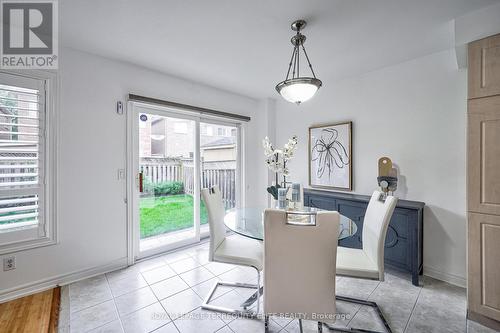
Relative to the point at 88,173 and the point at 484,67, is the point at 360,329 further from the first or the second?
the point at 88,173

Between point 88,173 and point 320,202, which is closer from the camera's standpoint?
point 88,173

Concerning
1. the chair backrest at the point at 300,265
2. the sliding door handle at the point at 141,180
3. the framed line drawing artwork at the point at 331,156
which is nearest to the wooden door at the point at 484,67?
the framed line drawing artwork at the point at 331,156

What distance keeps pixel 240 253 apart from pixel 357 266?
0.93 m

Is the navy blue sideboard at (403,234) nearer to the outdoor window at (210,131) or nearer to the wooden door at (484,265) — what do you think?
the wooden door at (484,265)

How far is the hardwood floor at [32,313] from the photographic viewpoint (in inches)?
67.3

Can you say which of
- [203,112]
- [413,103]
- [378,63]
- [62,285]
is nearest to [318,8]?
[378,63]

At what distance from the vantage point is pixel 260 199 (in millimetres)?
4277

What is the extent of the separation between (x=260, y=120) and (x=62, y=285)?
3537mm

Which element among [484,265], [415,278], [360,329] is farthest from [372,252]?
[415,278]

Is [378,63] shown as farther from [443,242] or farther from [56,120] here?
[56,120]

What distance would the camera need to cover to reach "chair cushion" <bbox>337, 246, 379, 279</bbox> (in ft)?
5.38

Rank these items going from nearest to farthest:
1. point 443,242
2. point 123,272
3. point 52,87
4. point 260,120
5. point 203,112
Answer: point 52,87 → point 443,242 → point 123,272 → point 203,112 → point 260,120

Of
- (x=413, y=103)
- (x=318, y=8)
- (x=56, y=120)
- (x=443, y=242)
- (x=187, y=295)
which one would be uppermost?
(x=318, y=8)
